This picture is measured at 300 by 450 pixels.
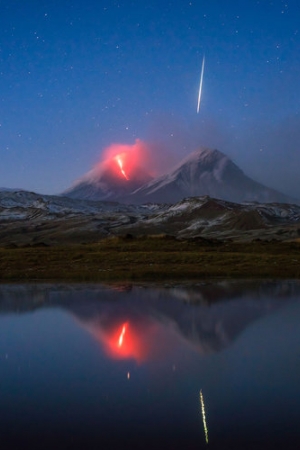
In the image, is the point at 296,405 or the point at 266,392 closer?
the point at 296,405

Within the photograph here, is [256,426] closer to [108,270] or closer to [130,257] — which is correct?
[108,270]

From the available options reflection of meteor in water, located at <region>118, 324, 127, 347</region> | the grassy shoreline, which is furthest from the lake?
the grassy shoreline

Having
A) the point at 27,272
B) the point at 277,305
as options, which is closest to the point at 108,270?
the point at 27,272

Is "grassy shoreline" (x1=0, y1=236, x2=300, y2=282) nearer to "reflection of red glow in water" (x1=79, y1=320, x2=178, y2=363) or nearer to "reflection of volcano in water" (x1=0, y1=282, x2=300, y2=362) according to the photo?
"reflection of volcano in water" (x1=0, y1=282, x2=300, y2=362)

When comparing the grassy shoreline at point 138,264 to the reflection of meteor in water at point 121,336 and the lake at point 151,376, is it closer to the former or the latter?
the lake at point 151,376

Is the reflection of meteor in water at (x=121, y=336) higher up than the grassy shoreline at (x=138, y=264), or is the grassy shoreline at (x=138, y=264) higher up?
the grassy shoreline at (x=138, y=264)

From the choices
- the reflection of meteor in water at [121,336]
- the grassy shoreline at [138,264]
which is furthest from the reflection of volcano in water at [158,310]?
the grassy shoreline at [138,264]

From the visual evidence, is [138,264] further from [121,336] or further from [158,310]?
[121,336]
